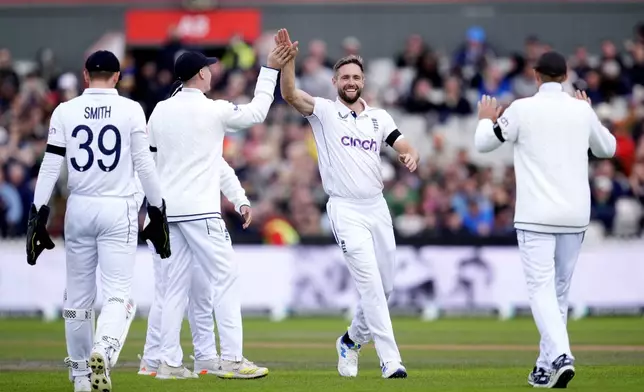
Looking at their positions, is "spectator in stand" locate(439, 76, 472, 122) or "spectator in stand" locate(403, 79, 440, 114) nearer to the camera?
"spectator in stand" locate(439, 76, 472, 122)

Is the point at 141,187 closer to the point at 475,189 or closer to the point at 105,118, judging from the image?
the point at 105,118

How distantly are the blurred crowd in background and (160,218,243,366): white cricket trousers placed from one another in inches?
407

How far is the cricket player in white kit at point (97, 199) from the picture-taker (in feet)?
35.0

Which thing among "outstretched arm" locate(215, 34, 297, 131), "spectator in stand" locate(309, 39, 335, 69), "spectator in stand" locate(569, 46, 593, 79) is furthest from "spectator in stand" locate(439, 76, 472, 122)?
"outstretched arm" locate(215, 34, 297, 131)

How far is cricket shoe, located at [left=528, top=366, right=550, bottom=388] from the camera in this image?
1066 centimetres

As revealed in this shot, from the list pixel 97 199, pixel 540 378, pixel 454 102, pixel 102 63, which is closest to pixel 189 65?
pixel 102 63

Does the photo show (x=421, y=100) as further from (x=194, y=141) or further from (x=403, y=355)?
(x=194, y=141)

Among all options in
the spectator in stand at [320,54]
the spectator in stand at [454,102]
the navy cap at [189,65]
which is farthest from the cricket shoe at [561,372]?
the spectator in stand at [320,54]

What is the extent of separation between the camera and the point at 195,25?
28297mm

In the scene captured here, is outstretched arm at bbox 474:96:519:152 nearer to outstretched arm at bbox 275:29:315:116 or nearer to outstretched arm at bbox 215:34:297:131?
outstretched arm at bbox 275:29:315:116

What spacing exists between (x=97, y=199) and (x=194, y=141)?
1.39 metres

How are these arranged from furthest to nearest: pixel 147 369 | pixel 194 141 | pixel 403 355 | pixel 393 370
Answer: pixel 403 355 → pixel 147 369 → pixel 194 141 → pixel 393 370

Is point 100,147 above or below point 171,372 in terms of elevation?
above

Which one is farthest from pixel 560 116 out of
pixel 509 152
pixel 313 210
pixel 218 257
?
pixel 509 152
